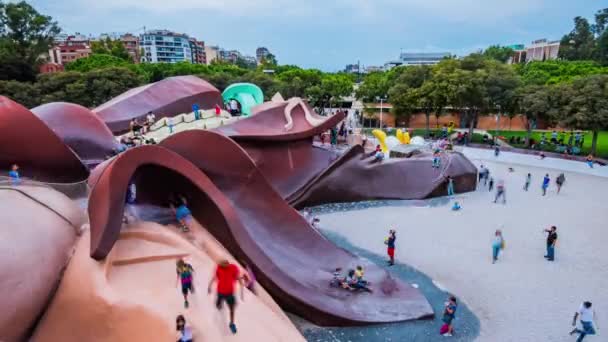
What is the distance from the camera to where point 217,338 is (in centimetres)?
652

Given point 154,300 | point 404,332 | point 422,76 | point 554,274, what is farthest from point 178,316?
point 422,76

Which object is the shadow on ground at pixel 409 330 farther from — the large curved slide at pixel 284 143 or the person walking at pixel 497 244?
the large curved slide at pixel 284 143

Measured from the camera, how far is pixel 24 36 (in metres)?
40.6

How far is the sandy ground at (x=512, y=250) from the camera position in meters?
10.1

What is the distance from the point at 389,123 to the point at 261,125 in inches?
1323

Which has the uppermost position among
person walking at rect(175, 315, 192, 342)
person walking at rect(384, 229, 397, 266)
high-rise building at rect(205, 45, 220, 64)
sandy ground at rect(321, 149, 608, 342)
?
high-rise building at rect(205, 45, 220, 64)

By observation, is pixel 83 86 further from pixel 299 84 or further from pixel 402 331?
pixel 402 331

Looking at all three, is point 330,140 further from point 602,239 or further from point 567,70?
point 567,70

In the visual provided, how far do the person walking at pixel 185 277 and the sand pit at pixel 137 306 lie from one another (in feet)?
0.39

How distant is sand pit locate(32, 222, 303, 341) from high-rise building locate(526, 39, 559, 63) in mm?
109912

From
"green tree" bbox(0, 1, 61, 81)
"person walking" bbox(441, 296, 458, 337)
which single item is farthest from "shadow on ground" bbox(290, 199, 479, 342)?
"green tree" bbox(0, 1, 61, 81)

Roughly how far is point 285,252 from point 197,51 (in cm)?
11968

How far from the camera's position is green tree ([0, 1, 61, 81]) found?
3772 cm

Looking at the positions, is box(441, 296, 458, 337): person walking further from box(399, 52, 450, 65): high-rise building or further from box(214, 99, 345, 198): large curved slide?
box(399, 52, 450, 65): high-rise building
